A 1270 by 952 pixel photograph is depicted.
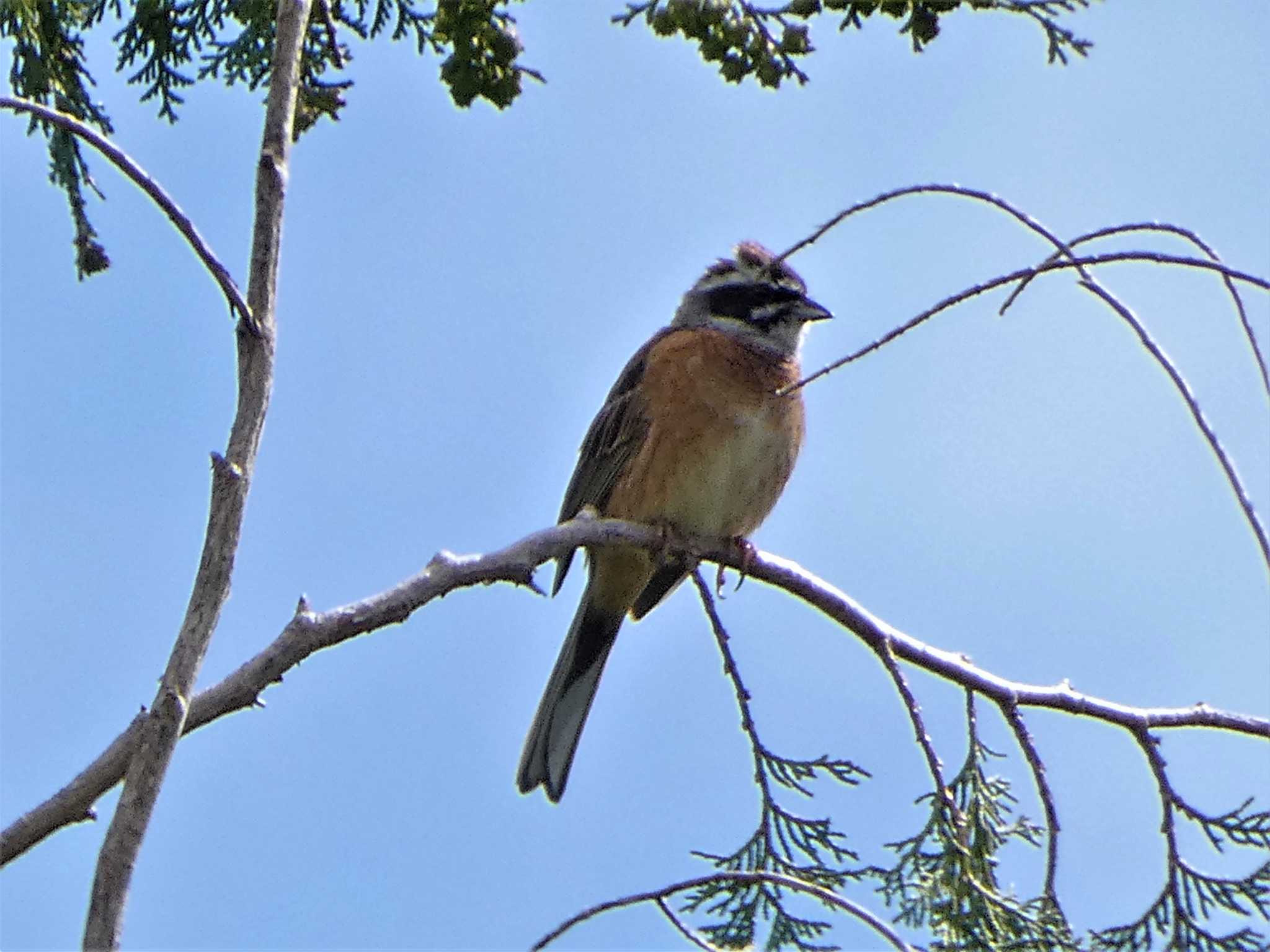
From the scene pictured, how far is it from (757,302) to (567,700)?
1662 millimetres

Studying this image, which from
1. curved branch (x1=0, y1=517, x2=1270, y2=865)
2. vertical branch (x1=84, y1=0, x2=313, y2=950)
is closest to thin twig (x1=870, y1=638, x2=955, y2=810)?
curved branch (x1=0, y1=517, x2=1270, y2=865)

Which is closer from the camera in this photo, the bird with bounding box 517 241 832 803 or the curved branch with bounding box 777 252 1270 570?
the curved branch with bounding box 777 252 1270 570

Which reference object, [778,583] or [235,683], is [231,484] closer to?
[235,683]

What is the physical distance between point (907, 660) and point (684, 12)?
1.73 metres

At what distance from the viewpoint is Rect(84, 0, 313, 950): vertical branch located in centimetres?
270

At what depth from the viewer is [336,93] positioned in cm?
473

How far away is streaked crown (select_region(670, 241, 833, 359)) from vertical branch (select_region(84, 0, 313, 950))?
3044mm

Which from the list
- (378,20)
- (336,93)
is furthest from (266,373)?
(378,20)

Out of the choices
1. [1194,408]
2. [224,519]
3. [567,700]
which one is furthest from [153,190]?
[567,700]

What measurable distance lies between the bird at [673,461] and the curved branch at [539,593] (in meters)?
0.31

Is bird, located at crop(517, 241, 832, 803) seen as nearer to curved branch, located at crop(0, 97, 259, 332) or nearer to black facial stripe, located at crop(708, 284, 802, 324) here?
black facial stripe, located at crop(708, 284, 802, 324)

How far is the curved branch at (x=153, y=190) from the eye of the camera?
9.68ft

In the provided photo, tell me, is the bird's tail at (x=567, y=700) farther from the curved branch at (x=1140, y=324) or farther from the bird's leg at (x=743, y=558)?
the curved branch at (x=1140, y=324)

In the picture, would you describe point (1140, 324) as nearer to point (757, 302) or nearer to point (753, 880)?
point (753, 880)
